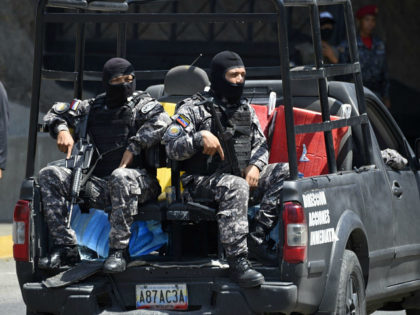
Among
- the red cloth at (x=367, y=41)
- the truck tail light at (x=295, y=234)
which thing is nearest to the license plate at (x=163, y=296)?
the truck tail light at (x=295, y=234)

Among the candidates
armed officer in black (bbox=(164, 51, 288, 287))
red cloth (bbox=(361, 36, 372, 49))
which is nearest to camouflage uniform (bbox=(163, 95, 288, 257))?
armed officer in black (bbox=(164, 51, 288, 287))

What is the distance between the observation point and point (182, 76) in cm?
852

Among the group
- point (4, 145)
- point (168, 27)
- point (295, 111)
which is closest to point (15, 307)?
point (4, 145)

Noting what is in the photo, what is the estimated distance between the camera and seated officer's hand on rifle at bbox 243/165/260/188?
6.87 metres

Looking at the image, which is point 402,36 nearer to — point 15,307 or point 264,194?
point 15,307

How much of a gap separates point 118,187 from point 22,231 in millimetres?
626

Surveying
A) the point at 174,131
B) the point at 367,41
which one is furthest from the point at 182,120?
the point at 367,41

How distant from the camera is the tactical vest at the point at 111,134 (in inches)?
284

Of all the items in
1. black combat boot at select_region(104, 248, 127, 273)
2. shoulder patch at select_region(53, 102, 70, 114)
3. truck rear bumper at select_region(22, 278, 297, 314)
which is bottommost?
truck rear bumper at select_region(22, 278, 297, 314)

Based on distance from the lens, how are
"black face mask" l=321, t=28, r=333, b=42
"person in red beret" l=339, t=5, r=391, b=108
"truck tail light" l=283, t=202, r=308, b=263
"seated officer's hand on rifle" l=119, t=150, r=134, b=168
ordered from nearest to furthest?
"truck tail light" l=283, t=202, r=308, b=263 < "seated officer's hand on rifle" l=119, t=150, r=134, b=168 < "black face mask" l=321, t=28, r=333, b=42 < "person in red beret" l=339, t=5, r=391, b=108

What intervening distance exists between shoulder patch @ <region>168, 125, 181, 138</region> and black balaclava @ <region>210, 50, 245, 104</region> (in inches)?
15.5

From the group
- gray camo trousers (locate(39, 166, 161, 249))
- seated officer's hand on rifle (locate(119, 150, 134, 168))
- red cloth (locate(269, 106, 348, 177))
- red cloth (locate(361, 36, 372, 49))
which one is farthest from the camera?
red cloth (locate(361, 36, 372, 49))

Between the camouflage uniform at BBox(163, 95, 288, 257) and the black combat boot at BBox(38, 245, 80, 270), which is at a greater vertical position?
the camouflage uniform at BBox(163, 95, 288, 257)

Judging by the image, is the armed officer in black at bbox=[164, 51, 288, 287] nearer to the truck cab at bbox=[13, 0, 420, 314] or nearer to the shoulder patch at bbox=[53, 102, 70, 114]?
the truck cab at bbox=[13, 0, 420, 314]
